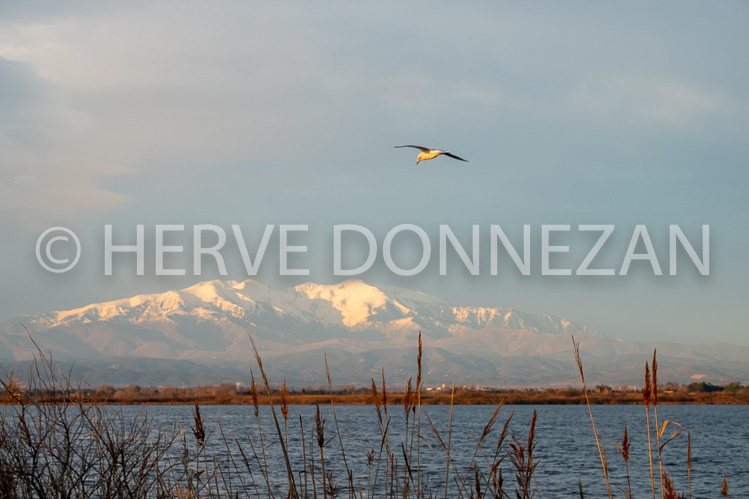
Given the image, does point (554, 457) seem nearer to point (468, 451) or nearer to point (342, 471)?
point (468, 451)

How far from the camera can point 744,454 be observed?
58.9 metres

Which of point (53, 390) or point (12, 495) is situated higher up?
point (53, 390)

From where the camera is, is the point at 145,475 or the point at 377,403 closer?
the point at 377,403

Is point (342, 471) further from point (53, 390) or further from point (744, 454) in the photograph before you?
point (744, 454)

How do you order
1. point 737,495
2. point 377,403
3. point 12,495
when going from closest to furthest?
point 377,403, point 12,495, point 737,495

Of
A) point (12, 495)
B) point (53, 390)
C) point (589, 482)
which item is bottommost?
point (589, 482)

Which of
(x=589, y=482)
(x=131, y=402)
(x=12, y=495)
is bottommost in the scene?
(x=131, y=402)

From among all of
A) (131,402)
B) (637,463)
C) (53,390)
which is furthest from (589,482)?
(131,402)

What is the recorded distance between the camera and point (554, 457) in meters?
51.4

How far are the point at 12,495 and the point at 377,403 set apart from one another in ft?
9.90

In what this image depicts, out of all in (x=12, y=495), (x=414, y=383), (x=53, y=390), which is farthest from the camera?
(x=53, y=390)

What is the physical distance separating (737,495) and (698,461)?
20926 mm

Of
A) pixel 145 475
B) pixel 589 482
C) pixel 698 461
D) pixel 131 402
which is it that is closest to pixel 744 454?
pixel 698 461

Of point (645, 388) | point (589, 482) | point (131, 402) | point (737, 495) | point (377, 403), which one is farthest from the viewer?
point (131, 402)
